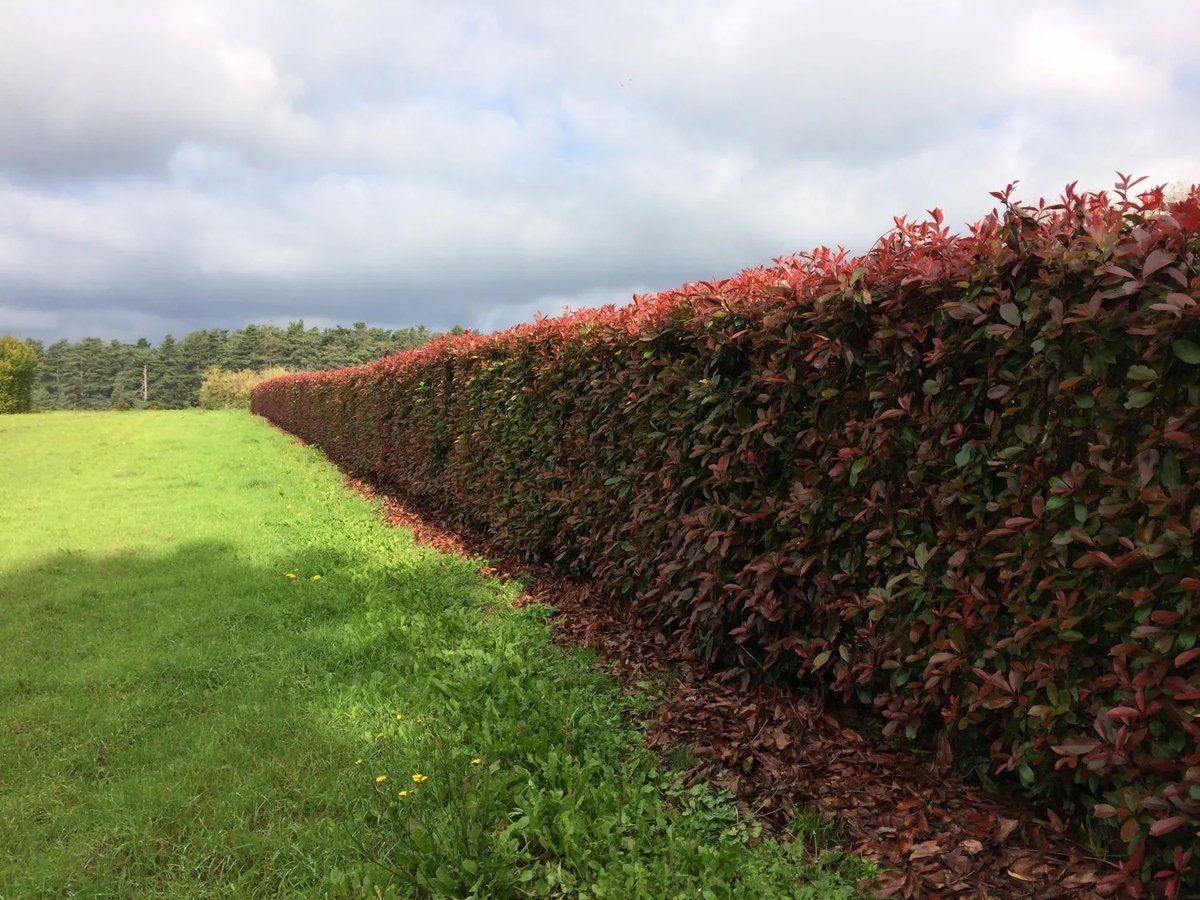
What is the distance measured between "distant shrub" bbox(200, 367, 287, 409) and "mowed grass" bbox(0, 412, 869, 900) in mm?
49019

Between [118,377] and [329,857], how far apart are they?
411ft

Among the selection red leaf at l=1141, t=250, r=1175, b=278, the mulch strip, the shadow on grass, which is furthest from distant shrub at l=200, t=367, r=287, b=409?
red leaf at l=1141, t=250, r=1175, b=278

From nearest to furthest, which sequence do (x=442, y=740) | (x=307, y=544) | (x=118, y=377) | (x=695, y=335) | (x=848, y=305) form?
(x=848, y=305), (x=442, y=740), (x=695, y=335), (x=307, y=544), (x=118, y=377)

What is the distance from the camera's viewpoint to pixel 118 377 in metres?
105

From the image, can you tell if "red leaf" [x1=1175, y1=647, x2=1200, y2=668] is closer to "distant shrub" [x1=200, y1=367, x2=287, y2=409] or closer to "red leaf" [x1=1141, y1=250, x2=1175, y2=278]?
"red leaf" [x1=1141, y1=250, x2=1175, y2=278]

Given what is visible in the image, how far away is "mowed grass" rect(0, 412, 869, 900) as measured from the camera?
8.18 feet

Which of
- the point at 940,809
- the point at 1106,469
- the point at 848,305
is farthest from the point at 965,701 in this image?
the point at 848,305

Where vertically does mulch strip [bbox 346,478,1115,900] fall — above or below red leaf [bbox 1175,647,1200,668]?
below

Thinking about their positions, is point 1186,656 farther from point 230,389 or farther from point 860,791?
point 230,389

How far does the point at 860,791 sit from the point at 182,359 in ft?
393

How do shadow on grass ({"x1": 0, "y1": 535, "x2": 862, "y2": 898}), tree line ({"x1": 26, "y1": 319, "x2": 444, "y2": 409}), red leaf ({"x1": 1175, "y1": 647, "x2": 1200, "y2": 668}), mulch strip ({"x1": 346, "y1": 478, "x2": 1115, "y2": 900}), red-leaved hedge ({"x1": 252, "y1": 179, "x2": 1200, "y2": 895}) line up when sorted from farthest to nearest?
tree line ({"x1": 26, "y1": 319, "x2": 444, "y2": 409}), shadow on grass ({"x1": 0, "y1": 535, "x2": 862, "y2": 898}), mulch strip ({"x1": 346, "y1": 478, "x2": 1115, "y2": 900}), red-leaved hedge ({"x1": 252, "y1": 179, "x2": 1200, "y2": 895}), red leaf ({"x1": 1175, "y1": 647, "x2": 1200, "y2": 668})

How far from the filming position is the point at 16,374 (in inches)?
2197

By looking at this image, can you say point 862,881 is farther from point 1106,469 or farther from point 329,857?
point 329,857

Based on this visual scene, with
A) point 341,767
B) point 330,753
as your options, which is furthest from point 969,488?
point 330,753
